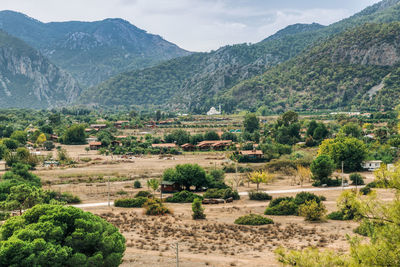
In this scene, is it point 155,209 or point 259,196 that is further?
point 259,196

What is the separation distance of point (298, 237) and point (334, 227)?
4923mm

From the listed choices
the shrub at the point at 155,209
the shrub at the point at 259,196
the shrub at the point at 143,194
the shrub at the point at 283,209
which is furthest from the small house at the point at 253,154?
the shrub at the point at 155,209

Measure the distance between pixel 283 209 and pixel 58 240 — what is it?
25.3 meters

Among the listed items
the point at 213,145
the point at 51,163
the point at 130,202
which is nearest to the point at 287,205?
the point at 130,202

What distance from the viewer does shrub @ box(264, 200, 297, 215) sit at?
38188 mm

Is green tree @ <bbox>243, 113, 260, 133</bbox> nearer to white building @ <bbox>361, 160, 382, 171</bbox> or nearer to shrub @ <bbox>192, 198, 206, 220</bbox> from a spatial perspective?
white building @ <bbox>361, 160, 382, 171</bbox>

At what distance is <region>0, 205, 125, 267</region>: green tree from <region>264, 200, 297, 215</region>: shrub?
21444 mm

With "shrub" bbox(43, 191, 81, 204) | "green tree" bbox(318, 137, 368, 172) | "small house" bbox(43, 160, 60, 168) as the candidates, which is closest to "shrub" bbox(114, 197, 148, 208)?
"shrub" bbox(43, 191, 81, 204)

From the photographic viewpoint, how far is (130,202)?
4241cm

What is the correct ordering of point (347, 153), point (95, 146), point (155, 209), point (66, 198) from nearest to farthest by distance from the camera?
point (155, 209), point (66, 198), point (347, 153), point (95, 146)

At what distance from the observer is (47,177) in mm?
61125

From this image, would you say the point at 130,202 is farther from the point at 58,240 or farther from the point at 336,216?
the point at 58,240

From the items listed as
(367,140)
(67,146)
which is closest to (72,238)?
(367,140)

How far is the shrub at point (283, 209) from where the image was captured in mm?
38188
